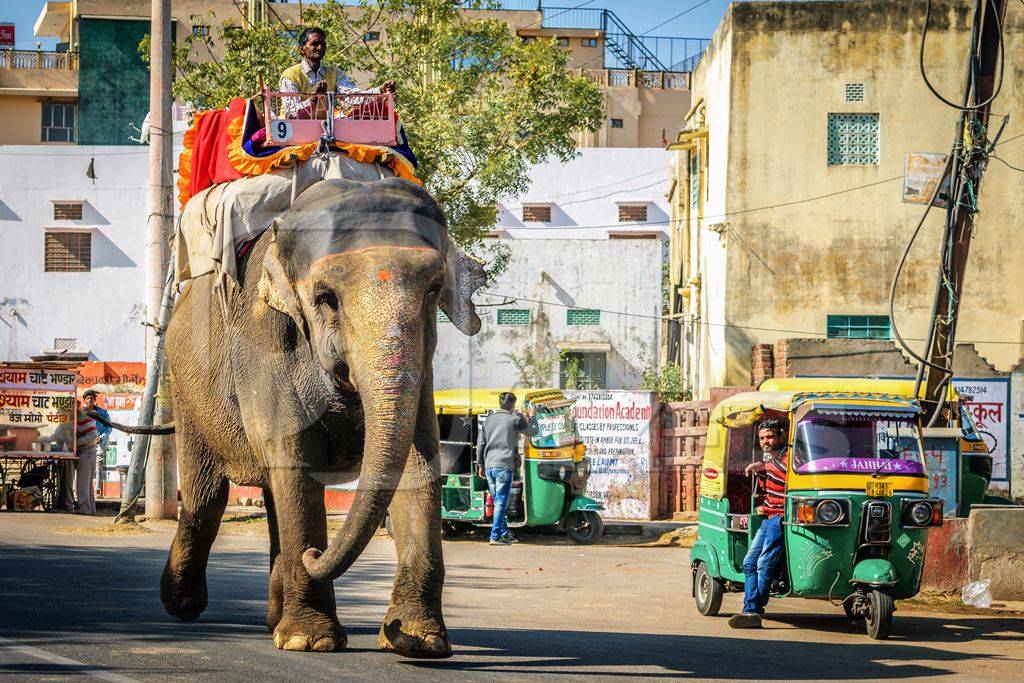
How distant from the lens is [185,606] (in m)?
9.53

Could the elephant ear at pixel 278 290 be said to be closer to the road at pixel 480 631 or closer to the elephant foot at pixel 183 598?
the road at pixel 480 631

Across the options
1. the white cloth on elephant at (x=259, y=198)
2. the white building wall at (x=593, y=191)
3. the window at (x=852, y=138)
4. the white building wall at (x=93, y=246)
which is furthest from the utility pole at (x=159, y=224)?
the white building wall at (x=593, y=191)

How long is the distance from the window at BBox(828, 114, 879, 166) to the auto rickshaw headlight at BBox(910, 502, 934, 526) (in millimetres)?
17812

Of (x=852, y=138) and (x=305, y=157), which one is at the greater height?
(x=852, y=138)

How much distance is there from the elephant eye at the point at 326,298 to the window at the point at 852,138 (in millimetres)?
21884

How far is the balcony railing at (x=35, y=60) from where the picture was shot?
5494 centimetres

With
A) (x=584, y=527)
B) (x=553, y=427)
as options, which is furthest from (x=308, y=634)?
(x=584, y=527)

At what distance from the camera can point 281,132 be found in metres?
8.78

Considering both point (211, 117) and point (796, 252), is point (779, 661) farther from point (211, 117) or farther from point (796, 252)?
point (796, 252)

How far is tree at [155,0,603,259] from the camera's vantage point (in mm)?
22375

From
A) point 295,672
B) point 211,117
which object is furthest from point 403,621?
point 211,117

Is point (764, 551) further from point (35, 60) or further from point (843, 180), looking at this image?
point (35, 60)

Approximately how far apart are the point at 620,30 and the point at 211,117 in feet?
157

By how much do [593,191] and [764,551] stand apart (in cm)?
3552
